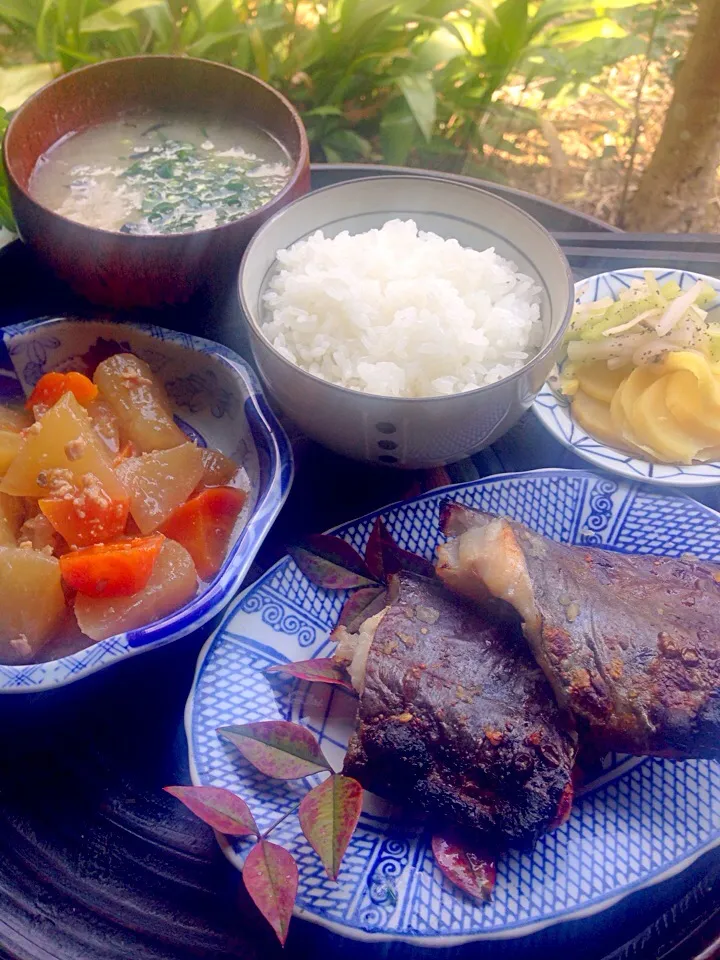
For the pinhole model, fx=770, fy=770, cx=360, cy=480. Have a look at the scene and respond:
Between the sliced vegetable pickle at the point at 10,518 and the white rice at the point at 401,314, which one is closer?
the sliced vegetable pickle at the point at 10,518

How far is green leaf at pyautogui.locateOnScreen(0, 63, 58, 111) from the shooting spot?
345 cm

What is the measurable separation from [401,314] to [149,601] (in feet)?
3.52

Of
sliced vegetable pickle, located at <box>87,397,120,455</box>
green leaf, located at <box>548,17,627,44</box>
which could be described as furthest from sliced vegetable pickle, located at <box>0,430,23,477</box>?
green leaf, located at <box>548,17,627,44</box>

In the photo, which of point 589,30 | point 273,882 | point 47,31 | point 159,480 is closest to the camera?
point 273,882

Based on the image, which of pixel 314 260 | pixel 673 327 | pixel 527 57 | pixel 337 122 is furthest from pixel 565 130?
pixel 314 260

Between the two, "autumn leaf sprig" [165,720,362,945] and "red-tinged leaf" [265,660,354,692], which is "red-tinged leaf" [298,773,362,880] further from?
"red-tinged leaf" [265,660,354,692]

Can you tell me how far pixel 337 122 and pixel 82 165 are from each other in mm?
1771

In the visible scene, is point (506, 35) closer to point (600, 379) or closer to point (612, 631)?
point (600, 379)

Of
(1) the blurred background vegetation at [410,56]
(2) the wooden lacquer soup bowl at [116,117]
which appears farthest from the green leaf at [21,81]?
(2) the wooden lacquer soup bowl at [116,117]

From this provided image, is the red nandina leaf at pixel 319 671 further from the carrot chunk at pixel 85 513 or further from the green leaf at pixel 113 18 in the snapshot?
the green leaf at pixel 113 18

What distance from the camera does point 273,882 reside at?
160 cm

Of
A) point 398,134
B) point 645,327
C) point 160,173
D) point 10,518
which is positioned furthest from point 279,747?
point 398,134

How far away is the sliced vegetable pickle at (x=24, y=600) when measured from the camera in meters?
1.83

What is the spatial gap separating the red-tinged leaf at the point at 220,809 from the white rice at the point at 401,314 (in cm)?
111
